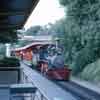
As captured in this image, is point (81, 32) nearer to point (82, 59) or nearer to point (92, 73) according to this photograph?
point (82, 59)

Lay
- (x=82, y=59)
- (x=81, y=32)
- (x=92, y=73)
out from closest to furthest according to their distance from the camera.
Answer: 1. (x=92, y=73)
2. (x=81, y=32)
3. (x=82, y=59)

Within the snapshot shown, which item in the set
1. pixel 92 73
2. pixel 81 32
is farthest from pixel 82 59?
pixel 92 73

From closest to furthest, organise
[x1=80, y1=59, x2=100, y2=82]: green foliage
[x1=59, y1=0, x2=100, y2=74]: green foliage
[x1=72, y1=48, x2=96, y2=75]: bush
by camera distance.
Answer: [x1=80, y1=59, x2=100, y2=82]: green foliage < [x1=59, y1=0, x2=100, y2=74]: green foliage < [x1=72, y1=48, x2=96, y2=75]: bush

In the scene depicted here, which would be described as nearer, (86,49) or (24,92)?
(24,92)

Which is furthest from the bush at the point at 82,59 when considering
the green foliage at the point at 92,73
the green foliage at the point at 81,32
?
the green foliage at the point at 92,73

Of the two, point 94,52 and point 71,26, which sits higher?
point 71,26

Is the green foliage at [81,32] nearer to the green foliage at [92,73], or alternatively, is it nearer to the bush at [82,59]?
the bush at [82,59]

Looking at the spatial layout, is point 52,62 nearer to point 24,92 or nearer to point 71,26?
point 71,26

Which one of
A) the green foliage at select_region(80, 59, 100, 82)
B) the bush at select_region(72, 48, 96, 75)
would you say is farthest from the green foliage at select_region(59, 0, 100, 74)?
the green foliage at select_region(80, 59, 100, 82)

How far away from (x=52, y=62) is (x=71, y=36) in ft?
35.7

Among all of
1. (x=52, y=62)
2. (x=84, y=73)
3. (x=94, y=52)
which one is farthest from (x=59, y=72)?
(x=94, y=52)

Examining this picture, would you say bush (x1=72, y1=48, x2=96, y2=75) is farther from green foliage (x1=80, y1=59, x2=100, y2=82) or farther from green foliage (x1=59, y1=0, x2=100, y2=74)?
green foliage (x1=80, y1=59, x2=100, y2=82)

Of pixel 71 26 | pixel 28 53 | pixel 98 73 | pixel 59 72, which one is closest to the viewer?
pixel 59 72

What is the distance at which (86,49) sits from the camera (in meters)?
32.8
